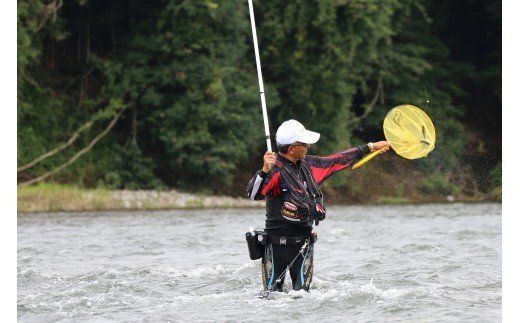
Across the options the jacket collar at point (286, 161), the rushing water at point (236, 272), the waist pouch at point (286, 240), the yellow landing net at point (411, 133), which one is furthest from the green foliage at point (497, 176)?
the jacket collar at point (286, 161)

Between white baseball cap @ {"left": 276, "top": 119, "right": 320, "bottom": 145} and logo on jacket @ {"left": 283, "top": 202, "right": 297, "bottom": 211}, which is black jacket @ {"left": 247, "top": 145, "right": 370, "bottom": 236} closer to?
logo on jacket @ {"left": 283, "top": 202, "right": 297, "bottom": 211}

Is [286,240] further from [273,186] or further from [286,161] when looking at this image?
[286,161]

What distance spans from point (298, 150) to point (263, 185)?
18.8 inches

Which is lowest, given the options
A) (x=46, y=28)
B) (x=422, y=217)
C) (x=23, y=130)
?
(x=422, y=217)

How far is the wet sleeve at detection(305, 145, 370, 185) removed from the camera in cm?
1086

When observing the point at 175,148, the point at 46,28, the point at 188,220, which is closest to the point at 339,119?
the point at 175,148

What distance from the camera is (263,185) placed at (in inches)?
408

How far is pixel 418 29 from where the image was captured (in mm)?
43531

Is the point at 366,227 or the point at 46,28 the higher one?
the point at 46,28
